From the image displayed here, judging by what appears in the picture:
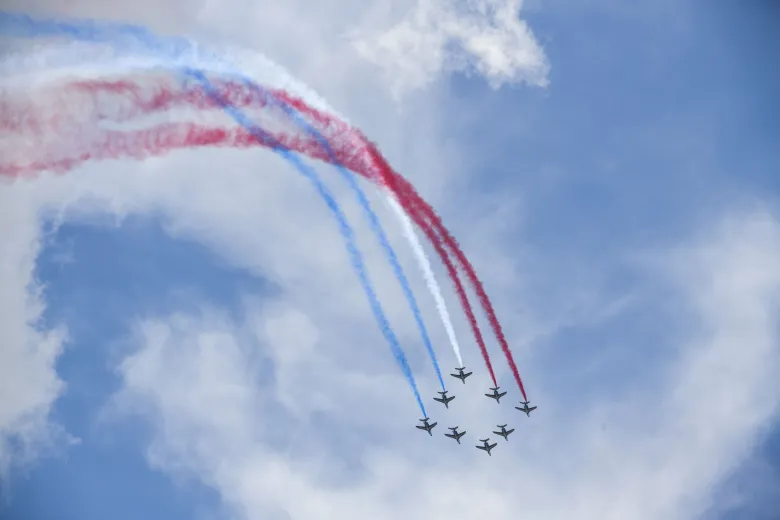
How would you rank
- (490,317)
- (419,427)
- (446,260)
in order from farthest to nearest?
(419,427), (490,317), (446,260)

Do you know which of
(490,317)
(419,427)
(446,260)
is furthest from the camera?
(419,427)

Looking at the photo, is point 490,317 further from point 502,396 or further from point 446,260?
point 502,396

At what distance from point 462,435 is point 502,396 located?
3.93 metres

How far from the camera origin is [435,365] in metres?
38.9

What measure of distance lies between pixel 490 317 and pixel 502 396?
11.3m

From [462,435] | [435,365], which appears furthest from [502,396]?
[435,365]

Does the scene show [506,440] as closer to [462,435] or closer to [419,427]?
[462,435]

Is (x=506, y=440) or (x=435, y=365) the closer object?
(x=435, y=365)

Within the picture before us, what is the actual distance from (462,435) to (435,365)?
11.8 meters

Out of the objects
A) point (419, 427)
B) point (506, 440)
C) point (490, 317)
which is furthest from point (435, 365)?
point (506, 440)

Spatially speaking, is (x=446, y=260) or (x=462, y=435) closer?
(x=446, y=260)

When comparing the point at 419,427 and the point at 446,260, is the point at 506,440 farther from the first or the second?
the point at 446,260

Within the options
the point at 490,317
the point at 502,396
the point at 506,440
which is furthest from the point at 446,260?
the point at 506,440

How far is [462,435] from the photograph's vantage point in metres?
48.7
